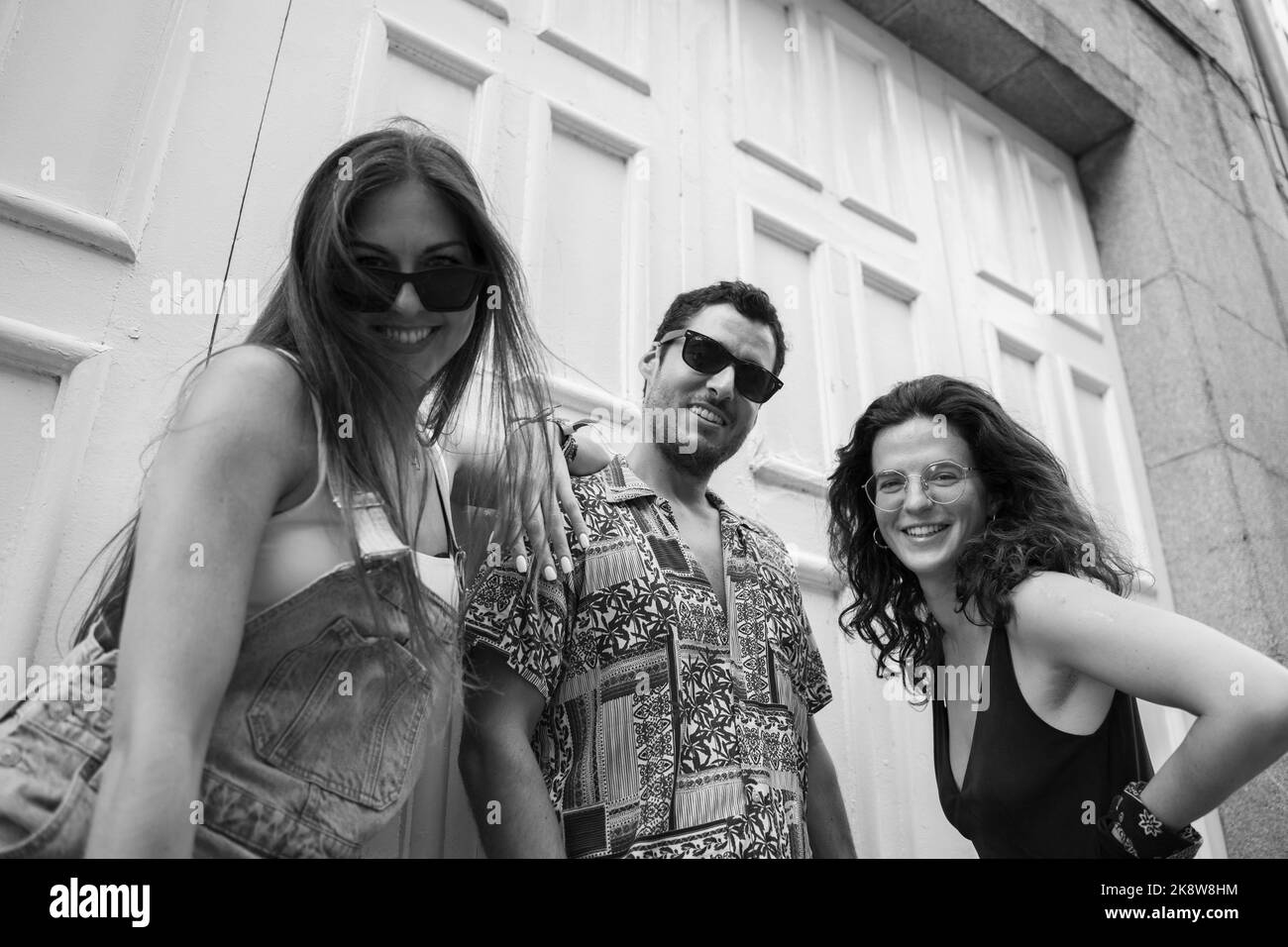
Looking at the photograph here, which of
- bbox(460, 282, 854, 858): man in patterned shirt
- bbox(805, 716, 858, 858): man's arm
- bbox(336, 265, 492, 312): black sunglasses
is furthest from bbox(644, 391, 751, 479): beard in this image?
bbox(336, 265, 492, 312): black sunglasses

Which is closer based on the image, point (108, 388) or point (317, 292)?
point (317, 292)

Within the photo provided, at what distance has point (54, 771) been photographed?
94 centimetres

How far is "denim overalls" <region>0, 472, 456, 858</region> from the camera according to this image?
3.04ft

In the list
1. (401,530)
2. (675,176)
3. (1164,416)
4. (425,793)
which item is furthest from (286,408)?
(1164,416)

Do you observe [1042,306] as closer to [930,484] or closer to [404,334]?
[930,484]

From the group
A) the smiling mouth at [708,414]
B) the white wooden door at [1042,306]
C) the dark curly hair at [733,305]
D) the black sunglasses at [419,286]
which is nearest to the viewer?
the black sunglasses at [419,286]

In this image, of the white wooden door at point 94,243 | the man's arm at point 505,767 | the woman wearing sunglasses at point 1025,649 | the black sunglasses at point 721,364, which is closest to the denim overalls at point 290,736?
the man's arm at point 505,767

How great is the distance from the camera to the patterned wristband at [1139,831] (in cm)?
151

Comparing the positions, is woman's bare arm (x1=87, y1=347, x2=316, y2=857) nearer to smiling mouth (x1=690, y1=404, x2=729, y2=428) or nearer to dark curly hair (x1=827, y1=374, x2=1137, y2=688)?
smiling mouth (x1=690, y1=404, x2=729, y2=428)

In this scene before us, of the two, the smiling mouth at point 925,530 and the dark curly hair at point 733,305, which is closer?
the smiling mouth at point 925,530

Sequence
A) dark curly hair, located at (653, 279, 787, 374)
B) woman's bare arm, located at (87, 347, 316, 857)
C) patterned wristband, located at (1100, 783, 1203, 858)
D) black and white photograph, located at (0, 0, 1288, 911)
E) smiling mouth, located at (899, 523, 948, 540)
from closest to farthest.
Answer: woman's bare arm, located at (87, 347, 316, 857)
black and white photograph, located at (0, 0, 1288, 911)
patterned wristband, located at (1100, 783, 1203, 858)
smiling mouth, located at (899, 523, 948, 540)
dark curly hair, located at (653, 279, 787, 374)

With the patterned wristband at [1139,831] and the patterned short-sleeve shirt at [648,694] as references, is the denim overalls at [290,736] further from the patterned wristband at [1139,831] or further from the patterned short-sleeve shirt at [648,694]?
the patterned wristband at [1139,831]

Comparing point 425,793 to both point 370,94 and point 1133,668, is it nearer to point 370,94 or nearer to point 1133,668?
point 1133,668
